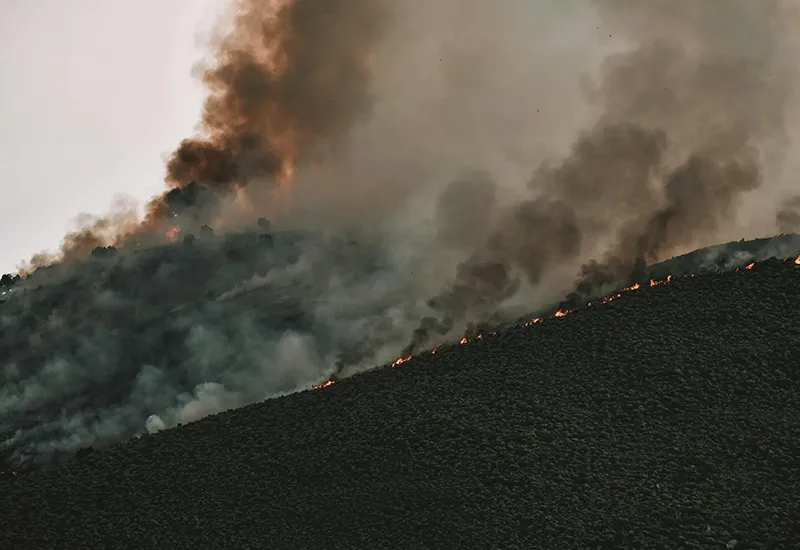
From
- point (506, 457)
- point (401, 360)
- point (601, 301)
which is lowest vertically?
point (506, 457)

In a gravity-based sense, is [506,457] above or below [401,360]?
below

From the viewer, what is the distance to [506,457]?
30.4 metres

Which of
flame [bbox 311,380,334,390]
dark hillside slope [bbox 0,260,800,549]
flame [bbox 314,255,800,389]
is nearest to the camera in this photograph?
dark hillside slope [bbox 0,260,800,549]

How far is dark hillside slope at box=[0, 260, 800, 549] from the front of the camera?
2750 centimetres

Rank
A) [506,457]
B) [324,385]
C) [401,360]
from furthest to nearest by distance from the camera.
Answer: [401,360], [324,385], [506,457]

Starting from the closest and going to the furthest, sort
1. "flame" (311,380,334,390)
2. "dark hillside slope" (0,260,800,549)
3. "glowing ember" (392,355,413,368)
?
"dark hillside slope" (0,260,800,549)
"flame" (311,380,334,390)
"glowing ember" (392,355,413,368)

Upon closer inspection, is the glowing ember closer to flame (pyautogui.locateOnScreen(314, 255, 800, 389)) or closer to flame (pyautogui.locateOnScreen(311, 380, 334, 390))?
flame (pyautogui.locateOnScreen(314, 255, 800, 389))

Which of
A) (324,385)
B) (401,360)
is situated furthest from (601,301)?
(324,385)

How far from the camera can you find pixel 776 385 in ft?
108

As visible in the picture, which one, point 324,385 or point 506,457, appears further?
point 324,385

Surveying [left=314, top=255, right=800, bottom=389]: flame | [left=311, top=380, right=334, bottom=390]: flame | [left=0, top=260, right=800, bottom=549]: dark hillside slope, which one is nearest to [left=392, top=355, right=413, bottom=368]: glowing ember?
[left=314, top=255, right=800, bottom=389]: flame

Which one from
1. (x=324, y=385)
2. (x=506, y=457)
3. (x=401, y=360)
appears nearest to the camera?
(x=506, y=457)

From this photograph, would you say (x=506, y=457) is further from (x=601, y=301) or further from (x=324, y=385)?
(x=601, y=301)

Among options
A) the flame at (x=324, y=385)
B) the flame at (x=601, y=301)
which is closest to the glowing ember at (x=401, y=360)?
the flame at (x=601, y=301)
